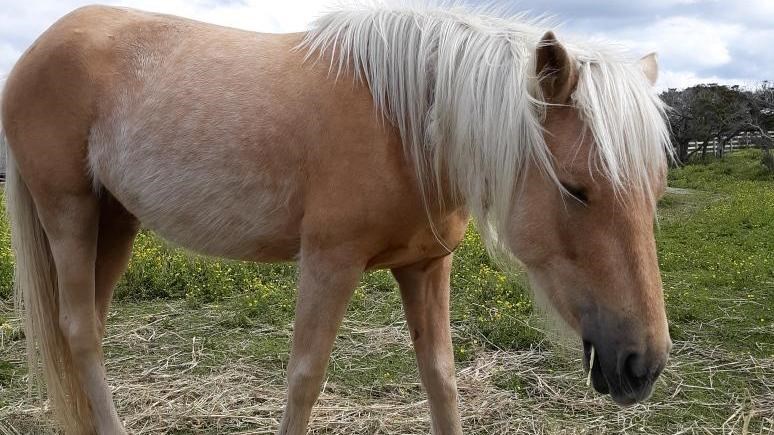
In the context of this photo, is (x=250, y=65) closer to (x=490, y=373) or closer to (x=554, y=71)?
(x=554, y=71)

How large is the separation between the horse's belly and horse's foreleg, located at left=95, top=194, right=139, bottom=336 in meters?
0.54

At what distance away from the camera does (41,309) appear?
2826 millimetres

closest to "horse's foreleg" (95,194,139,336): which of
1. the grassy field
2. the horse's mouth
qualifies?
the grassy field

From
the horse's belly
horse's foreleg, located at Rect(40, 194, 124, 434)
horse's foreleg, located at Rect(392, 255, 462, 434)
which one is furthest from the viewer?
horse's foreleg, located at Rect(40, 194, 124, 434)

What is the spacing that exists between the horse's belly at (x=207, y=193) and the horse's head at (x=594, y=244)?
819 mm

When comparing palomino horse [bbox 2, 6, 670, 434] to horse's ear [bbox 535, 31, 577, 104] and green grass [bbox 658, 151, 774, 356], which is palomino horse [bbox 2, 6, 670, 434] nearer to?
horse's ear [bbox 535, 31, 577, 104]

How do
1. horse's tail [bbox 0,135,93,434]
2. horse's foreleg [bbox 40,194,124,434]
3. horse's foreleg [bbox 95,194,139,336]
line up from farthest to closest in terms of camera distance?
horse's foreleg [bbox 95,194,139,336]
horse's tail [bbox 0,135,93,434]
horse's foreleg [bbox 40,194,124,434]

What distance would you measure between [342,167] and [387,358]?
2.28m

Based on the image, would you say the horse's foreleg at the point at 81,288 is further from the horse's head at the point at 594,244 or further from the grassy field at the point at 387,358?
the horse's head at the point at 594,244

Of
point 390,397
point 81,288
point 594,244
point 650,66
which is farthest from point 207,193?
point 390,397

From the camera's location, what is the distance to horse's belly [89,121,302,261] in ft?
7.00

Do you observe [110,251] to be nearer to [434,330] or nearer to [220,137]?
[220,137]

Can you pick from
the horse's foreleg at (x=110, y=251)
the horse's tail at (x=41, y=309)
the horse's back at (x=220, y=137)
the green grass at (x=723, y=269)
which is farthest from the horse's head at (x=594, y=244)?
the horse's tail at (x=41, y=309)

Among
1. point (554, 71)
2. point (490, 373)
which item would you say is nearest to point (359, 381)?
point (490, 373)
